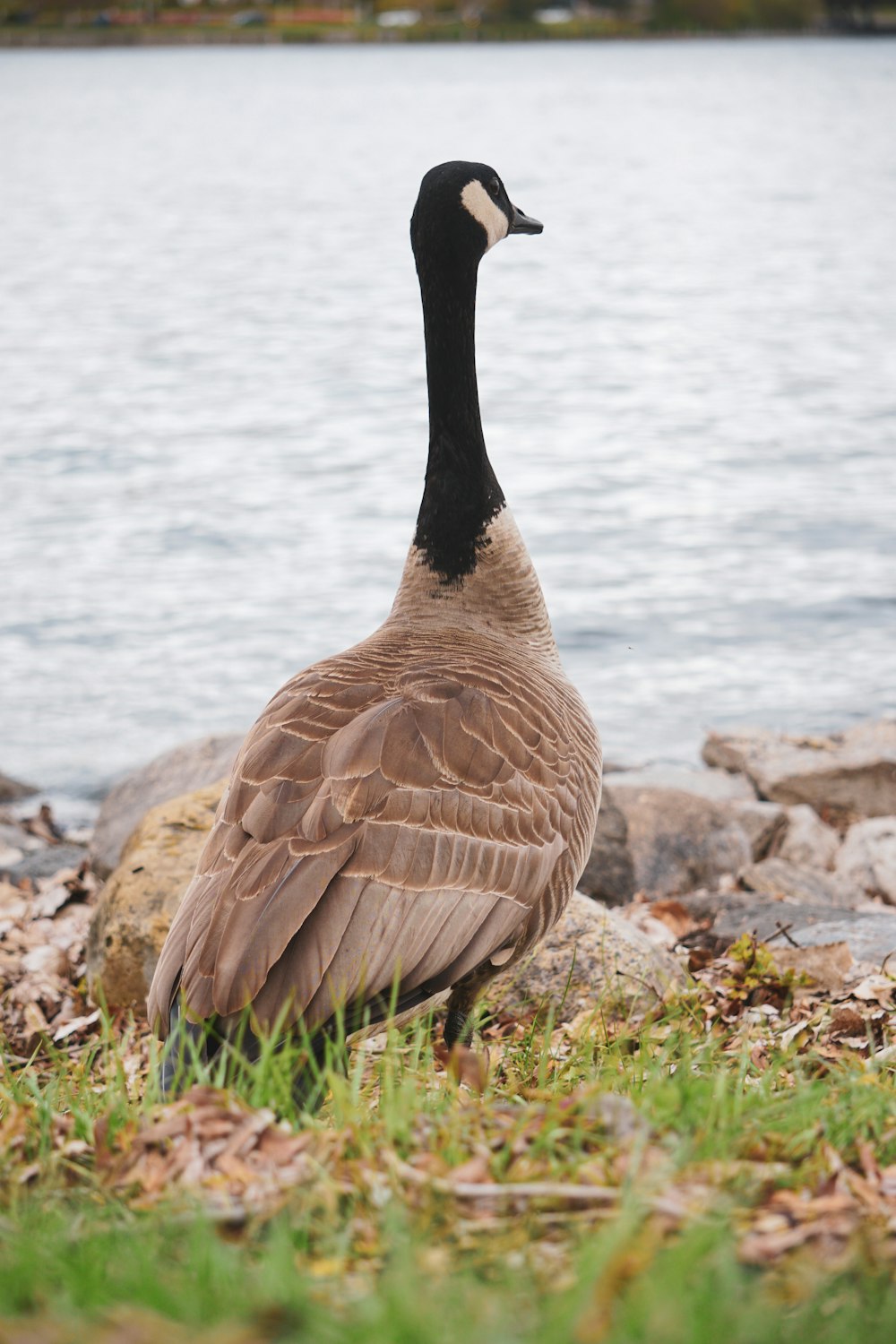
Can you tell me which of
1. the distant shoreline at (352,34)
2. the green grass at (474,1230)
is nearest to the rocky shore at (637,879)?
the green grass at (474,1230)

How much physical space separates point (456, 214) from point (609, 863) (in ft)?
12.6

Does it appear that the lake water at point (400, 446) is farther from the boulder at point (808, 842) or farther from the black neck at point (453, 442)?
the black neck at point (453, 442)

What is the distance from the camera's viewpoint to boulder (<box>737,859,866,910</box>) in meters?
8.48

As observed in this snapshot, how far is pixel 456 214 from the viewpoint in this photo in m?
5.71

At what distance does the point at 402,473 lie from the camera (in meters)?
19.4

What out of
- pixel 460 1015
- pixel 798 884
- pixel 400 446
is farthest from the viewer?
pixel 400 446

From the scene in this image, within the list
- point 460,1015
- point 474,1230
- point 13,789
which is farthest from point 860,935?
point 13,789

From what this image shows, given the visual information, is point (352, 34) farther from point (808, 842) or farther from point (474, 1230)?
point (474, 1230)

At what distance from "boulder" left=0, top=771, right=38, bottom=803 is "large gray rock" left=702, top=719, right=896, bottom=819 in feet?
18.1

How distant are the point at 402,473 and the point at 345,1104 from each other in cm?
1645

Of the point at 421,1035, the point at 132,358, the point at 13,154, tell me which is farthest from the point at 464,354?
the point at 13,154

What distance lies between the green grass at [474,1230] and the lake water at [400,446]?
27.3 feet

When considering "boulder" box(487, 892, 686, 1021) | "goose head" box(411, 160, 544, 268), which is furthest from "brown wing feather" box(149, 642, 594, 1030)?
"goose head" box(411, 160, 544, 268)

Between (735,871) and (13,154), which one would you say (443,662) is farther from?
(13,154)
